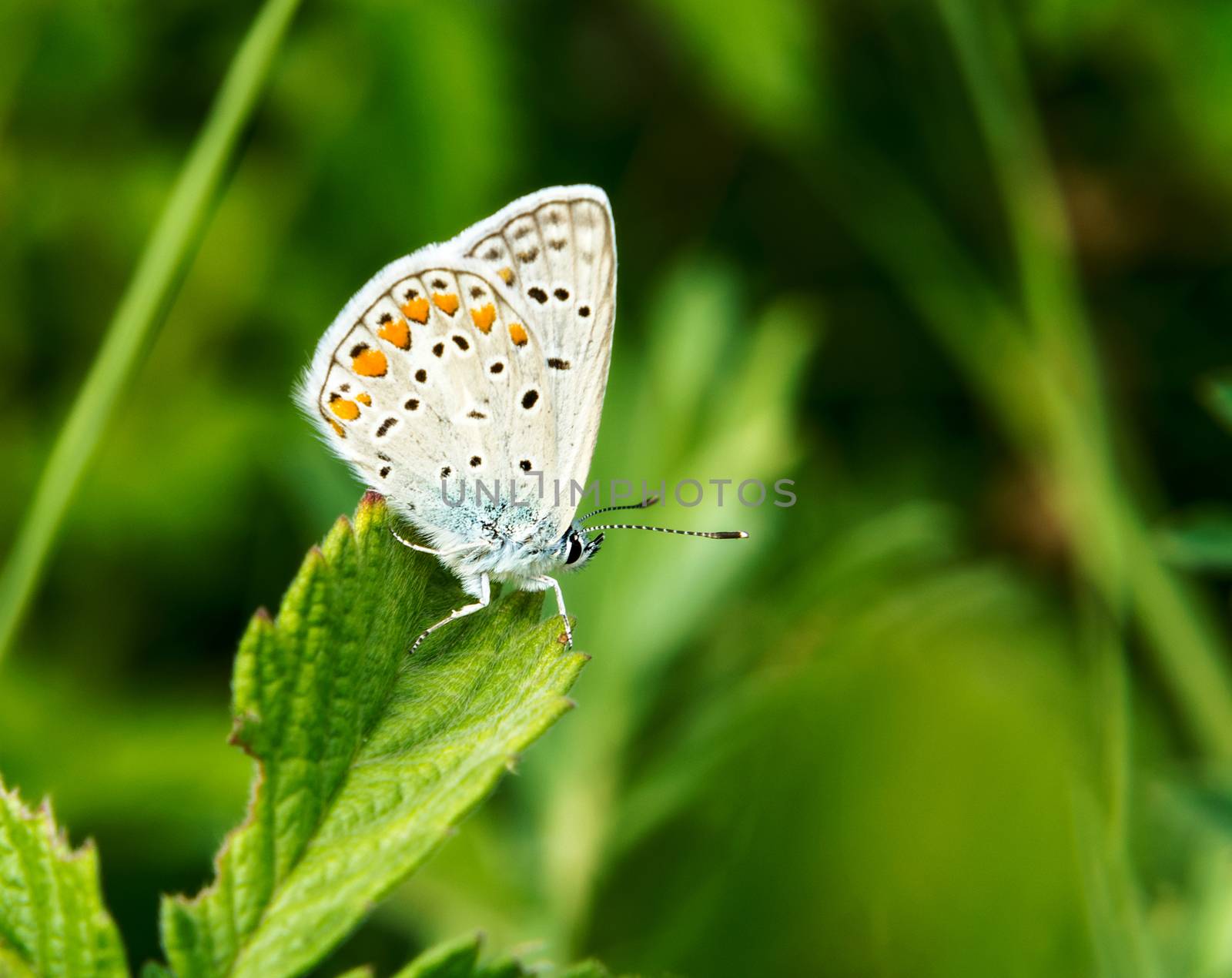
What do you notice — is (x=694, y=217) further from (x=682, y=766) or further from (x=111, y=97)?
(x=682, y=766)

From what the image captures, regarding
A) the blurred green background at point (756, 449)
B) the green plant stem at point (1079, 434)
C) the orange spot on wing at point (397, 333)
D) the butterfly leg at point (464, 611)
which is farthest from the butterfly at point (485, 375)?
the green plant stem at point (1079, 434)

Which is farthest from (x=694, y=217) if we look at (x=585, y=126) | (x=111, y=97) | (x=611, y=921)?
(x=611, y=921)

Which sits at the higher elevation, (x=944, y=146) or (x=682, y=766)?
(x=944, y=146)

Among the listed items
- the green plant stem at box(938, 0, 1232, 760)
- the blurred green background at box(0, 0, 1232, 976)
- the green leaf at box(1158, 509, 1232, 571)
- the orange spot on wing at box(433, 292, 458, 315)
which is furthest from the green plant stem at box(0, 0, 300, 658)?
the green leaf at box(1158, 509, 1232, 571)

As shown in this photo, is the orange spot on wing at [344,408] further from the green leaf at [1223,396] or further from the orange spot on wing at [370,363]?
the green leaf at [1223,396]

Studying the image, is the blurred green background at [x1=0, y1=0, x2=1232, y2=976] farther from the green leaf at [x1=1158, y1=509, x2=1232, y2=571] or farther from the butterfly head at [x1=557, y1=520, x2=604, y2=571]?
the butterfly head at [x1=557, y1=520, x2=604, y2=571]

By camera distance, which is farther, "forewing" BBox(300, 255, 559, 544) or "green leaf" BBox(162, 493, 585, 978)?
"forewing" BBox(300, 255, 559, 544)
